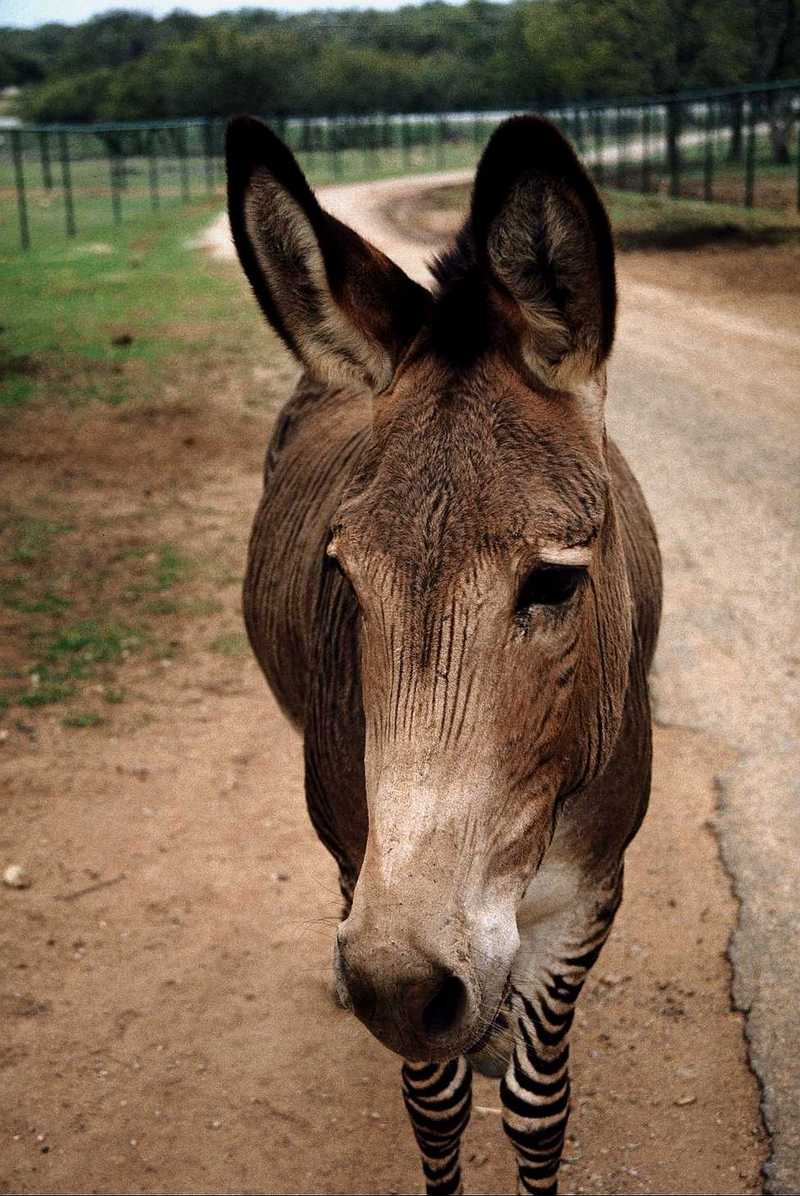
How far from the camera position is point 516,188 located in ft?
7.16

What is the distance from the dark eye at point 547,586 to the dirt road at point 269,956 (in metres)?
2.57

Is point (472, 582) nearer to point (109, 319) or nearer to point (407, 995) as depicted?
point (407, 995)

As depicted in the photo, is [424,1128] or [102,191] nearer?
[424,1128]

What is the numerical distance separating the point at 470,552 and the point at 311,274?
3.04ft

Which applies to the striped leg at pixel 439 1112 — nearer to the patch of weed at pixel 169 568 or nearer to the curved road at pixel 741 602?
the curved road at pixel 741 602

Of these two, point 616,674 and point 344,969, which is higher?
point 616,674

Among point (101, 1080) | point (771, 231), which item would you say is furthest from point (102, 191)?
point (101, 1080)

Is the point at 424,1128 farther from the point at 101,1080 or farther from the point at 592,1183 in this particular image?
the point at 101,1080

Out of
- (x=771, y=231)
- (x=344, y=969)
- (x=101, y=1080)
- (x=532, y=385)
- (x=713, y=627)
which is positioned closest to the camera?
(x=344, y=969)

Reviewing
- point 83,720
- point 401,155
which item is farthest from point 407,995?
point 401,155

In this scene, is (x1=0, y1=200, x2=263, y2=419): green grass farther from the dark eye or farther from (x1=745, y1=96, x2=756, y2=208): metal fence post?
the dark eye

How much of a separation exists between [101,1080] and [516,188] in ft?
12.1

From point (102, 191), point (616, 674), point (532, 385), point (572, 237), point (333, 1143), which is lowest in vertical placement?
point (333, 1143)

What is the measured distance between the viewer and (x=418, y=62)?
336 feet
